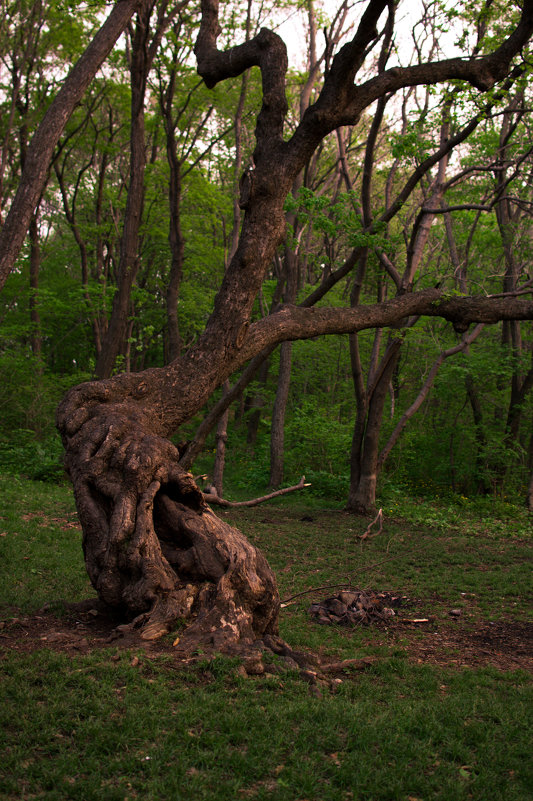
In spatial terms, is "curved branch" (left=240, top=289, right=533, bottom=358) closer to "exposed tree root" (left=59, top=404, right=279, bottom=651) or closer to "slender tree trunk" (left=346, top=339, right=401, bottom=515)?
"exposed tree root" (left=59, top=404, right=279, bottom=651)

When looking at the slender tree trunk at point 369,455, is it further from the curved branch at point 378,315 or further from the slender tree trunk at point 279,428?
the curved branch at point 378,315

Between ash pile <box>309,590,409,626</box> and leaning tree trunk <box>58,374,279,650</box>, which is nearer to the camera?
leaning tree trunk <box>58,374,279,650</box>

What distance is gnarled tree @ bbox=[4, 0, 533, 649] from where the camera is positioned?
4.79 meters

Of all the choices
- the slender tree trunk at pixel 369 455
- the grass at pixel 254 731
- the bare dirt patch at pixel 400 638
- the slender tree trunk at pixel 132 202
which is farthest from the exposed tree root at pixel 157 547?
the slender tree trunk at pixel 369 455

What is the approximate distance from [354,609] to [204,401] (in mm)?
2993

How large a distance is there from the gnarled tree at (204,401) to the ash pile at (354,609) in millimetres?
1673

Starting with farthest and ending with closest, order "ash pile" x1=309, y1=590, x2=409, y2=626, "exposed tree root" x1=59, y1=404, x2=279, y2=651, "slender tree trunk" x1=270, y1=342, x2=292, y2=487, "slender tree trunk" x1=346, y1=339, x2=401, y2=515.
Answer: "slender tree trunk" x1=270, y1=342, x2=292, y2=487 → "slender tree trunk" x1=346, y1=339, x2=401, y2=515 → "ash pile" x1=309, y1=590, x2=409, y2=626 → "exposed tree root" x1=59, y1=404, x2=279, y2=651

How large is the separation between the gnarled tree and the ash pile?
1.67 m

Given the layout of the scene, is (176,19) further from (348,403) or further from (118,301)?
(348,403)

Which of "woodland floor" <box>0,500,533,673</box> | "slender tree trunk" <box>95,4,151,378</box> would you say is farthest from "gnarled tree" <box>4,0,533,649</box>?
"slender tree trunk" <box>95,4,151,378</box>

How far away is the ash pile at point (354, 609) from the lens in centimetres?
668

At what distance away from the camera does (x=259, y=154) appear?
614 cm

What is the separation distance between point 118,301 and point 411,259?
6.47 m

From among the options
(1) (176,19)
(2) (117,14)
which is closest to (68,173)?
(1) (176,19)
